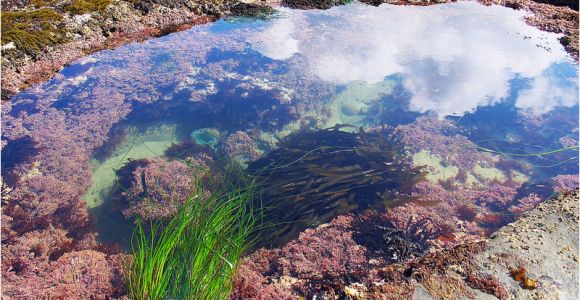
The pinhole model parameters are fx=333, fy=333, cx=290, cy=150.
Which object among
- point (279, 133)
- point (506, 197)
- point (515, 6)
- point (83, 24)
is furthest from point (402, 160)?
point (515, 6)

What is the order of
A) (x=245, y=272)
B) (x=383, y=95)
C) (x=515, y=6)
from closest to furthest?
(x=245, y=272), (x=383, y=95), (x=515, y=6)

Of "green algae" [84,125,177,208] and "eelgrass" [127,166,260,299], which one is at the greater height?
"eelgrass" [127,166,260,299]

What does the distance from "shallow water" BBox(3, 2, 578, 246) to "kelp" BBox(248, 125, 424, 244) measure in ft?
0.89

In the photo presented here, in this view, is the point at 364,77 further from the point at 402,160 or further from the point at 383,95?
the point at 402,160

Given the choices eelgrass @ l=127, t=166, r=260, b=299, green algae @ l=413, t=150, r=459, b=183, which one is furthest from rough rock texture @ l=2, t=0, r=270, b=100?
green algae @ l=413, t=150, r=459, b=183

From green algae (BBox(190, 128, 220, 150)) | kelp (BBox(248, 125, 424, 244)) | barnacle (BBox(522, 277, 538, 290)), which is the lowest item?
kelp (BBox(248, 125, 424, 244))

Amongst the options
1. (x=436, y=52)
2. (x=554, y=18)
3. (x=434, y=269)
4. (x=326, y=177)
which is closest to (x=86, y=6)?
(x=326, y=177)

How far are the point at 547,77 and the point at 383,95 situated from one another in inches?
113

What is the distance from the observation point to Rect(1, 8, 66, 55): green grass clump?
16.9 ft

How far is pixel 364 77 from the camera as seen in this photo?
216 inches

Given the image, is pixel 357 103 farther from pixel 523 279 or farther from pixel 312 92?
pixel 523 279

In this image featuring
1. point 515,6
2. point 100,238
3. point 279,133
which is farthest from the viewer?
point 515,6

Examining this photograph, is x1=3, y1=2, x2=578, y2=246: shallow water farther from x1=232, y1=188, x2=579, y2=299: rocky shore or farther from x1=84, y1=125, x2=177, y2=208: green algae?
x1=232, y1=188, x2=579, y2=299: rocky shore

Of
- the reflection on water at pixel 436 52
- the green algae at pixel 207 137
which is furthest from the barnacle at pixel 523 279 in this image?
the green algae at pixel 207 137
